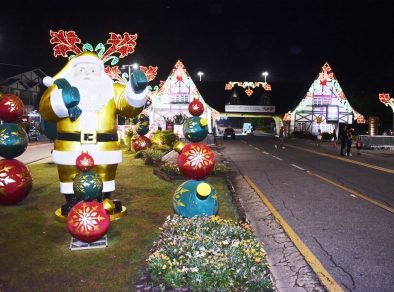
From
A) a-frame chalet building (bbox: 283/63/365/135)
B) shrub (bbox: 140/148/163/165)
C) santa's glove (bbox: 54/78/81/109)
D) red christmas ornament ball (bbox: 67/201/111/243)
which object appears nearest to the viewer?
red christmas ornament ball (bbox: 67/201/111/243)

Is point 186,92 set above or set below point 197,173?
above

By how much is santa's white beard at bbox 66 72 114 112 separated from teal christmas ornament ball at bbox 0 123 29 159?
7.51ft

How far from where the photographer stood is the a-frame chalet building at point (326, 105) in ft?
141

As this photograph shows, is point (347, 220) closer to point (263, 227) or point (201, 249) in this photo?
point (263, 227)

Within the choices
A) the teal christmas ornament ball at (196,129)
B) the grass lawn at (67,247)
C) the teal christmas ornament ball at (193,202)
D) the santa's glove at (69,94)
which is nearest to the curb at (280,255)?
the grass lawn at (67,247)

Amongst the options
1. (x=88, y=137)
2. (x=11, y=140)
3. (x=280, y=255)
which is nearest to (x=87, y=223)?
(x=88, y=137)

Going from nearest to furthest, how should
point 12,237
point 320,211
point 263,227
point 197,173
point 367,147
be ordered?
point 12,237 < point 197,173 < point 263,227 < point 320,211 < point 367,147

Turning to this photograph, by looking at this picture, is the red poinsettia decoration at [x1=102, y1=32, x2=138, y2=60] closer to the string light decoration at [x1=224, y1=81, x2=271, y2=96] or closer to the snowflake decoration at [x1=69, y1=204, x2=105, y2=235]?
the snowflake decoration at [x1=69, y1=204, x2=105, y2=235]

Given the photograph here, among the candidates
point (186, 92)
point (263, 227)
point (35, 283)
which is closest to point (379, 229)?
point (263, 227)

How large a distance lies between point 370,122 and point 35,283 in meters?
30.4

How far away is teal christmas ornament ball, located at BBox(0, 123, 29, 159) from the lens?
7.43m

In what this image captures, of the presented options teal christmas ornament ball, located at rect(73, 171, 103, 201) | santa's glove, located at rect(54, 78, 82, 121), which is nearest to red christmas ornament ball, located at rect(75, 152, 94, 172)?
teal christmas ornament ball, located at rect(73, 171, 103, 201)

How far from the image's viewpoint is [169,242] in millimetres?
4344

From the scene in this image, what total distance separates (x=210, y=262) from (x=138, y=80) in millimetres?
3046
